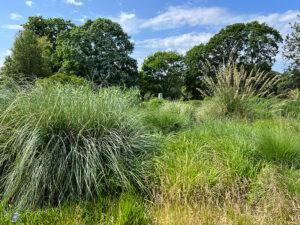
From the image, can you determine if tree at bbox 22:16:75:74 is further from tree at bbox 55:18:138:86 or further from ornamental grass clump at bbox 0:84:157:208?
ornamental grass clump at bbox 0:84:157:208

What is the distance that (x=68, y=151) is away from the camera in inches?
79.5

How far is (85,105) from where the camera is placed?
234 centimetres

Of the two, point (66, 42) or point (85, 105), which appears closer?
point (85, 105)

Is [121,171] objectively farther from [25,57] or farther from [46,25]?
[46,25]

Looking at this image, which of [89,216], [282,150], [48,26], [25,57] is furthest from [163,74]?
[89,216]

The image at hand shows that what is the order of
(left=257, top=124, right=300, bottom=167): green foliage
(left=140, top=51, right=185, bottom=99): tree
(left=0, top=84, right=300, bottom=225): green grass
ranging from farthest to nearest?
(left=140, top=51, right=185, bottom=99): tree < (left=257, top=124, right=300, bottom=167): green foliage < (left=0, top=84, right=300, bottom=225): green grass

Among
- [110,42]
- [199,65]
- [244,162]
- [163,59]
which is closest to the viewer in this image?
[244,162]

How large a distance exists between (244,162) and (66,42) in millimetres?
17736

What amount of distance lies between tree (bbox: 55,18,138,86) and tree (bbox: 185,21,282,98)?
810cm

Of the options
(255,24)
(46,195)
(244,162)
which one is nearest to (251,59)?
(255,24)

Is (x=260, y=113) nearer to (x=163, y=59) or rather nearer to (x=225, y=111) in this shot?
(x=225, y=111)

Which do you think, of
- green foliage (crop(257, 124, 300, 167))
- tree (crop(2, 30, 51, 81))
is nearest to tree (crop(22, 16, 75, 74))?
tree (crop(2, 30, 51, 81))

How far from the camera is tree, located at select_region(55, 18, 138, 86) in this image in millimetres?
16062

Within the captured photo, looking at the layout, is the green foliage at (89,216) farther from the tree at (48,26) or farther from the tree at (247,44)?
the tree at (48,26)
